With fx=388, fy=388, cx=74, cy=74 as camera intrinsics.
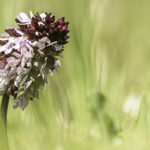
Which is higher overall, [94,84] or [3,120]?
[94,84]

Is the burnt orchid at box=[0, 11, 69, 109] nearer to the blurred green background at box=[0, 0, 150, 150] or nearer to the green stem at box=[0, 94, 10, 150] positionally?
the green stem at box=[0, 94, 10, 150]

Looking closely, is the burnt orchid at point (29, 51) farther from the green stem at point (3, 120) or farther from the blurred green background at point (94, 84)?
the blurred green background at point (94, 84)

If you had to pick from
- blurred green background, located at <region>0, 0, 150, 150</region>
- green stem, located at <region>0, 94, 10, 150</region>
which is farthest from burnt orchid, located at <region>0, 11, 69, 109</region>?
blurred green background, located at <region>0, 0, 150, 150</region>

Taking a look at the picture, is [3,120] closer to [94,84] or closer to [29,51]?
[29,51]

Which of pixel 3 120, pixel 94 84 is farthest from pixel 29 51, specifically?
pixel 94 84

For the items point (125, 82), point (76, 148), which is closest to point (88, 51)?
point (125, 82)

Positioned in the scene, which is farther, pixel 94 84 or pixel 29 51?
pixel 94 84
